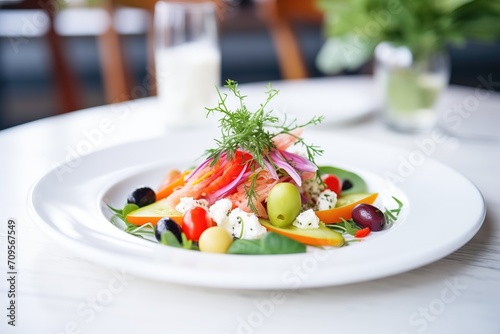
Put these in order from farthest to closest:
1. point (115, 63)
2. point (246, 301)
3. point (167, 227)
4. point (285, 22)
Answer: point (285, 22)
point (115, 63)
point (167, 227)
point (246, 301)

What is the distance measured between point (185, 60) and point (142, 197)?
2.96 ft

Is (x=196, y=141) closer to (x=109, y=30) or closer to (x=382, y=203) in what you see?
(x=382, y=203)

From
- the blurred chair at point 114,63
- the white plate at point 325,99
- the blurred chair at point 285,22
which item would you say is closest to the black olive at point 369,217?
the white plate at point 325,99

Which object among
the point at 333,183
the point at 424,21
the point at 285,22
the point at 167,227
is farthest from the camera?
the point at 285,22

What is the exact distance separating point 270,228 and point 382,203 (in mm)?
329

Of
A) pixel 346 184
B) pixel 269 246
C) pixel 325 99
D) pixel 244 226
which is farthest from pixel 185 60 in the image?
pixel 269 246

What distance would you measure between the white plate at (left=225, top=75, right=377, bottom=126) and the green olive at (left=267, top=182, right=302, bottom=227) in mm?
806

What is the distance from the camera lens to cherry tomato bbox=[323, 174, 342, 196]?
1314mm

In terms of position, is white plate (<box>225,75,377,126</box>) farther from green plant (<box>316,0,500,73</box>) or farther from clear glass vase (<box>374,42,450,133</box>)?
green plant (<box>316,0,500,73</box>)

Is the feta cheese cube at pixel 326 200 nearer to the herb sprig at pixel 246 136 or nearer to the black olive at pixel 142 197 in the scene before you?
the herb sprig at pixel 246 136

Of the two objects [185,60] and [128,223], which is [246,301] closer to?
[128,223]

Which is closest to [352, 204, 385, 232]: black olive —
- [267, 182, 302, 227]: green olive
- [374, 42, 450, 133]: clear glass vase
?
[267, 182, 302, 227]: green olive

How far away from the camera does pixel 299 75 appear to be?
3.93 meters

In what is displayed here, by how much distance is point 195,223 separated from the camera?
1.06 metres
